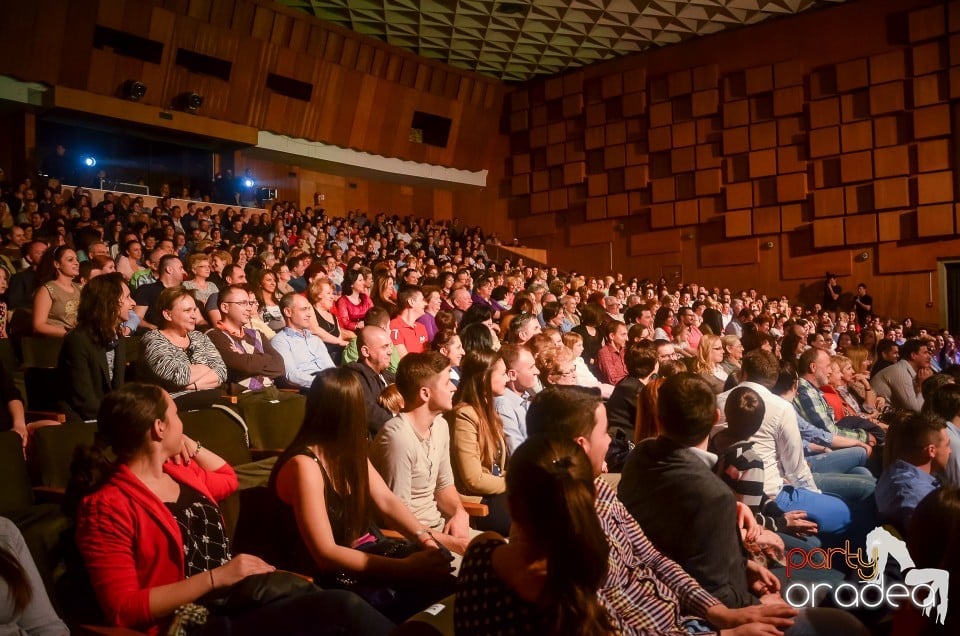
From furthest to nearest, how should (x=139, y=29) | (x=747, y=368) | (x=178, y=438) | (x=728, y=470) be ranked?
1. (x=139, y=29)
2. (x=747, y=368)
3. (x=728, y=470)
4. (x=178, y=438)

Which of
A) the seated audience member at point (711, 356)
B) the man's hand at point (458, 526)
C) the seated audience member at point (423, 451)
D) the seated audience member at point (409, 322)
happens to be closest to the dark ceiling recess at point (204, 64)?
the seated audience member at point (409, 322)

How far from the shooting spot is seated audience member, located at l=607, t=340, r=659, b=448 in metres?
3.47

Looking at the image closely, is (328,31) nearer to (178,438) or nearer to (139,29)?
(139,29)

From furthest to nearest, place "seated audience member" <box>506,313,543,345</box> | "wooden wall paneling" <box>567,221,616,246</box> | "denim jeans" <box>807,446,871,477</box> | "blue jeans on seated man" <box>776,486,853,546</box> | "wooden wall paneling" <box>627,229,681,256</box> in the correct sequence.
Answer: "wooden wall paneling" <box>567,221,616,246</box>, "wooden wall paneling" <box>627,229,681,256</box>, "seated audience member" <box>506,313,543,345</box>, "denim jeans" <box>807,446,871,477</box>, "blue jeans on seated man" <box>776,486,853,546</box>

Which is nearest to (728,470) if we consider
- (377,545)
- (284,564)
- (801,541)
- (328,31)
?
(801,541)

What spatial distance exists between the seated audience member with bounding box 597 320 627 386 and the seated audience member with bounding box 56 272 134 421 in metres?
3.05

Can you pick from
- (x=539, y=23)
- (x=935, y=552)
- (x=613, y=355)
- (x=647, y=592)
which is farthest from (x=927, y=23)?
(x=647, y=592)

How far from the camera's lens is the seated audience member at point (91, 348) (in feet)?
9.04

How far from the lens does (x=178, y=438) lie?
5.59 feet

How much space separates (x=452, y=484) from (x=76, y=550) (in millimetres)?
1162

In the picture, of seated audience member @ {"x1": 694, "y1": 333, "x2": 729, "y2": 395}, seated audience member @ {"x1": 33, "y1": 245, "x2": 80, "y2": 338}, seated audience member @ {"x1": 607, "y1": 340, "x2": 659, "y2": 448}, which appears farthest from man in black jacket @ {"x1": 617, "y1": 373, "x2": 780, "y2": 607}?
seated audience member @ {"x1": 33, "y1": 245, "x2": 80, "y2": 338}

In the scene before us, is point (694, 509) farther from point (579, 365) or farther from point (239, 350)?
point (579, 365)

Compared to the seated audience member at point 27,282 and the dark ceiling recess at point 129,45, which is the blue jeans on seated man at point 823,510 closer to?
the seated audience member at point 27,282

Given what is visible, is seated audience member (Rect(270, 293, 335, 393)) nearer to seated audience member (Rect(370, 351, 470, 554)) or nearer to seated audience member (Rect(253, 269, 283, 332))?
seated audience member (Rect(253, 269, 283, 332))
